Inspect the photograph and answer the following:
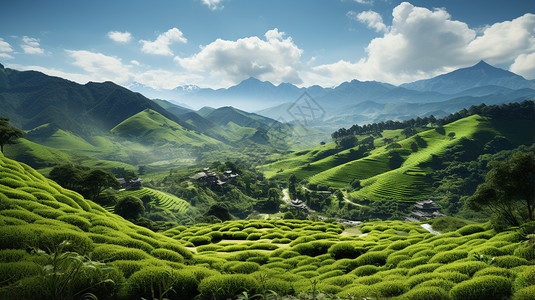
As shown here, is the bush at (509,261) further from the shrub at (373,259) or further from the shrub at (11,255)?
the shrub at (11,255)

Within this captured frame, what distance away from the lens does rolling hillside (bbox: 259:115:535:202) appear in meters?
123

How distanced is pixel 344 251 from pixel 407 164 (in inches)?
6303

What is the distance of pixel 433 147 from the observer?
537ft

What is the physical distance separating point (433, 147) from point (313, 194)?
108 metres

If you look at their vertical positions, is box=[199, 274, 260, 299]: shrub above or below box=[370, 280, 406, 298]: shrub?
above

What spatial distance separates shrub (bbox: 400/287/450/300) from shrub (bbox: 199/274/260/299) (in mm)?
5304

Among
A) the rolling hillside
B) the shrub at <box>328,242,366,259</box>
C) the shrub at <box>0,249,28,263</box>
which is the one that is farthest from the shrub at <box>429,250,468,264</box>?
the rolling hillside

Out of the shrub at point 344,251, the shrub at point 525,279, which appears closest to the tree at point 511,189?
the shrub at point 525,279

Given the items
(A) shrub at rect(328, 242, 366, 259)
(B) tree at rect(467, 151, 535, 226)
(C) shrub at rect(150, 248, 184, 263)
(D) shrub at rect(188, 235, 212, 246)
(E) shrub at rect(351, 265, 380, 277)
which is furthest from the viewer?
(D) shrub at rect(188, 235, 212, 246)

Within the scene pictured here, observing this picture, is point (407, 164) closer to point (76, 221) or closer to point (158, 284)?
point (158, 284)

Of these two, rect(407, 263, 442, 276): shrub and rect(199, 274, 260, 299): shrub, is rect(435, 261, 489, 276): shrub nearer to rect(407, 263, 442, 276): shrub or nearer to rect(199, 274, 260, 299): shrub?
rect(407, 263, 442, 276): shrub

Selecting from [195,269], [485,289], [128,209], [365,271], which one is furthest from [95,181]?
[485,289]

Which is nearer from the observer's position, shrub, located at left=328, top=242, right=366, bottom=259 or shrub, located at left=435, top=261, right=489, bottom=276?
shrub, located at left=435, top=261, right=489, bottom=276

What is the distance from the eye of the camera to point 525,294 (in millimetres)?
6855
